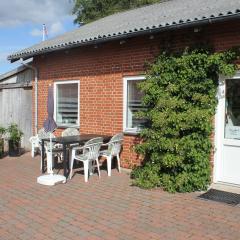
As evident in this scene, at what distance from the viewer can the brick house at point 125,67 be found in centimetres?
753

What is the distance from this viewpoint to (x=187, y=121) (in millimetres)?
7340

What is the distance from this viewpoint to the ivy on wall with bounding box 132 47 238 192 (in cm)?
736

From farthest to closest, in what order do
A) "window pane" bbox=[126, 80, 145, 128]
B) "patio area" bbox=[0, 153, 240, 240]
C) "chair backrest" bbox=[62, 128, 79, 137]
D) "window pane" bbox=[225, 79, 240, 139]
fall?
"chair backrest" bbox=[62, 128, 79, 137]
"window pane" bbox=[126, 80, 145, 128]
"window pane" bbox=[225, 79, 240, 139]
"patio area" bbox=[0, 153, 240, 240]

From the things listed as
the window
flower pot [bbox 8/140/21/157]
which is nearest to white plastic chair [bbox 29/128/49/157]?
flower pot [bbox 8/140/21/157]

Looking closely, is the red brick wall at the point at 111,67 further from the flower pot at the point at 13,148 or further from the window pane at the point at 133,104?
the flower pot at the point at 13,148

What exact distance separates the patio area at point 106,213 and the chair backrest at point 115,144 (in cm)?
86

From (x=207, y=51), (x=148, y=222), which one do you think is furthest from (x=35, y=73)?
(x=148, y=222)

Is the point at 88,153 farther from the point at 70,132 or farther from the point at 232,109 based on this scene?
the point at 232,109

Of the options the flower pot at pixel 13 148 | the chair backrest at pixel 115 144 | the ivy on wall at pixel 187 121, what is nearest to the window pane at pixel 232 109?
the ivy on wall at pixel 187 121

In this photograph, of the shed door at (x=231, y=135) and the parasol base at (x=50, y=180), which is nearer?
the shed door at (x=231, y=135)

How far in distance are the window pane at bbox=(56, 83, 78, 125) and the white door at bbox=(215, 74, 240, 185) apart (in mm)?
4761

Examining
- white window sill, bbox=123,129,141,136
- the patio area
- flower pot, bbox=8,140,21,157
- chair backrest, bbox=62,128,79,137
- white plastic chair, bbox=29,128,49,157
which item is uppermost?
white window sill, bbox=123,129,141,136

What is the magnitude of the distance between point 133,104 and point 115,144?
111cm

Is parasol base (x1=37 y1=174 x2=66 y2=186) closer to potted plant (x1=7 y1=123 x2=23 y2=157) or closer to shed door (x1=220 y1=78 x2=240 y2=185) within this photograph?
shed door (x1=220 y1=78 x2=240 y2=185)
